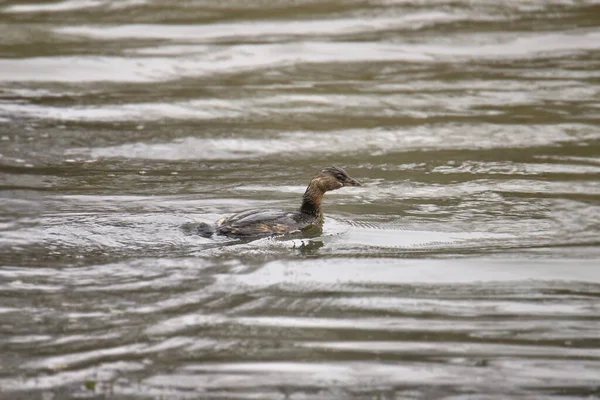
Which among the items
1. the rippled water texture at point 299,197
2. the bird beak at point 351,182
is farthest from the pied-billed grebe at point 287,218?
the rippled water texture at point 299,197

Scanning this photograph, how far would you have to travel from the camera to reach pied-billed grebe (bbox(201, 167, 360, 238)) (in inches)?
364

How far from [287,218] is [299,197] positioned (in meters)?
1.19

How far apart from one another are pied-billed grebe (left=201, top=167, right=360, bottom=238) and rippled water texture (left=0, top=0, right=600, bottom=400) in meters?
0.13

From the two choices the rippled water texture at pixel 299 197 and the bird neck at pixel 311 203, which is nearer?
the rippled water texture at pixel 299 197

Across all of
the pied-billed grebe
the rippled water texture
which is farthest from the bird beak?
the rippled water texture

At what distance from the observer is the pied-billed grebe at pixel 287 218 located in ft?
30.4

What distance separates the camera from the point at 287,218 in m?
9.62

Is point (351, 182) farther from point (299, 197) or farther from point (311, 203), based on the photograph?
point (299, 197)

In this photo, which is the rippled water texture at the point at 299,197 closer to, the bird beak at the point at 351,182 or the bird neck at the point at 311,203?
the bird neck at the point at 311,203

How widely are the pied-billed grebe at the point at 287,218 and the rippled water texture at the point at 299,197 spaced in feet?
0.44

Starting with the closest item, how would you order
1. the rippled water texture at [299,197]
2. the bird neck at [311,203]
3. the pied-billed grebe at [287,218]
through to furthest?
1. the rippled water texture at [299,197]
2. the pied-billed grebe at [287,218]
3. the bird neck at [311,203]

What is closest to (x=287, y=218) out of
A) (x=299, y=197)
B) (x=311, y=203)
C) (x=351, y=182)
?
(x=311, y=203)

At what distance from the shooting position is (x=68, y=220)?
954 centimetres

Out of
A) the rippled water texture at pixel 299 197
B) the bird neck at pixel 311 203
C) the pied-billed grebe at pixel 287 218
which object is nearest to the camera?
the rippled water texture at pixel 299 197
